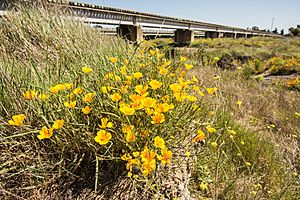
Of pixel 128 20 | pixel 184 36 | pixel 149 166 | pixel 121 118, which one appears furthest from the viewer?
pixel 184 36

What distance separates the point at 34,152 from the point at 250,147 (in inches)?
75.5

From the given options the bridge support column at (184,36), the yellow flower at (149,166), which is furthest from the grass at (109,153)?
the bridge support column at (184,36)

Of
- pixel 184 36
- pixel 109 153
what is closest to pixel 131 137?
pixel 109 153

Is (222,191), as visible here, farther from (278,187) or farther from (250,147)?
(250,147)

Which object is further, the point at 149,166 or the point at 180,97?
the point at 180,97

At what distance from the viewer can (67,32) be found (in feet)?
10.6

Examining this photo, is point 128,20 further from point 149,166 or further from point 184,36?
point 149,166

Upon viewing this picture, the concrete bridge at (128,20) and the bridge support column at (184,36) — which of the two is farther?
the bridge support column at (184,36)

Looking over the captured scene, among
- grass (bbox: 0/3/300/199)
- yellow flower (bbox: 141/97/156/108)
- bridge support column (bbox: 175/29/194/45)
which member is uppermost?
bridge support column (bbox: 175/29/194/45)

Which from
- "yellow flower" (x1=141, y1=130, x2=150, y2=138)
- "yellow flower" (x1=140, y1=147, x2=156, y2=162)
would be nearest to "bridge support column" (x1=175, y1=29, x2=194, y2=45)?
"yellow flower" (x1=141, y1=130, x2=150, y2=138)

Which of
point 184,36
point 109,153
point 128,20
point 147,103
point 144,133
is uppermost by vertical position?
point 128,20

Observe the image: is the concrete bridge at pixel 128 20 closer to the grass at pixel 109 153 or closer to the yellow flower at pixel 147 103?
the grass at pixel 109 153

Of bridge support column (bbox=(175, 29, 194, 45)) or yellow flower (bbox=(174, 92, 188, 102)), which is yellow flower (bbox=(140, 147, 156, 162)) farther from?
bridge support column (bbox=(175, 29, 194, 45))

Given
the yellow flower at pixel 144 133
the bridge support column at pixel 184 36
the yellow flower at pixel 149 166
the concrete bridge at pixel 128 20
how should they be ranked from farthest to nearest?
the bridge support column at pixel 184 36 < the concrete bridge at pixel 128 20 < the yellow flower at pixel 144 133 < the yellow flower at pixel 149 166
